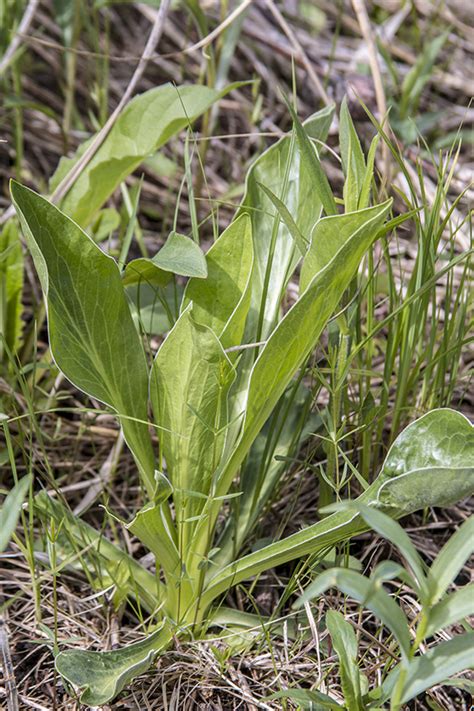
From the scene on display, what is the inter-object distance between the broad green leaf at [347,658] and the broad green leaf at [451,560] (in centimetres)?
20

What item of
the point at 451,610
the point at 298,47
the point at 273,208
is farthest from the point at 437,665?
the point at 298,47

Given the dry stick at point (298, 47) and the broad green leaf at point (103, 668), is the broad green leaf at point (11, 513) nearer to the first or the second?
the broad green leaf at point (103, 668)

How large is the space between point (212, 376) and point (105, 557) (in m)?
0.37

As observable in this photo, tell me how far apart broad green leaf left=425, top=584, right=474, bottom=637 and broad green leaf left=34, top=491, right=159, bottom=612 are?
1.65ft

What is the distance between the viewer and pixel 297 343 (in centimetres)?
108

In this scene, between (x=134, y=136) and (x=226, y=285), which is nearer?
(x=226, y=285)

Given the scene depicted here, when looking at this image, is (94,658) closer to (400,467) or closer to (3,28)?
(400,467)

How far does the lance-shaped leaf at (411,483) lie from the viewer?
96 centimetres

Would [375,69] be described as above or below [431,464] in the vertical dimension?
above

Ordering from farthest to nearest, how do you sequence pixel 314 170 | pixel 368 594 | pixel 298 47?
pixel 298 47 < pixel 314 170 < pixel 368 594

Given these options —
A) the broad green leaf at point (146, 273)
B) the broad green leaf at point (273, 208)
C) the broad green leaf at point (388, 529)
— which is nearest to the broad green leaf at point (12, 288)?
the broad green leaf at point (146, 273)

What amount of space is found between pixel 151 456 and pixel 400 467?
41 centimetres

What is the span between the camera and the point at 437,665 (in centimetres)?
88

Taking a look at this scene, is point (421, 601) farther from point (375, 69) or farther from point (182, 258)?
point (375, 69)
